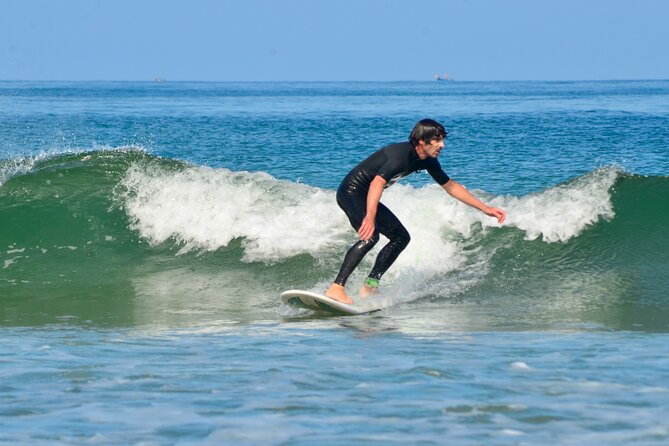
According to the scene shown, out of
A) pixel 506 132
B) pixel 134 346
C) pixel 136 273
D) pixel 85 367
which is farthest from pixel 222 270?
pixel 506 132

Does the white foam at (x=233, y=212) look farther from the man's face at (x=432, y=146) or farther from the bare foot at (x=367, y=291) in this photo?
the man's face at (x=432, y=146)

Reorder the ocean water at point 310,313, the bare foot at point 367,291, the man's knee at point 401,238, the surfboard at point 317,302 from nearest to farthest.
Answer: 1. the ocean water at point 310,313
2. the surfboard at point 317,302
3. the man's knee at point 401,238
4. the bare foot at point 367,291

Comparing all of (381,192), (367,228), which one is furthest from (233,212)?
(381,192)

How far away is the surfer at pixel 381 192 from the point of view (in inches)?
288

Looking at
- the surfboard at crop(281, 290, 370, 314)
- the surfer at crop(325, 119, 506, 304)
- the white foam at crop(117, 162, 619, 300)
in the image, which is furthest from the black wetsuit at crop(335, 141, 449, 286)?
the white foam at crop(117, 162, 619, 300)

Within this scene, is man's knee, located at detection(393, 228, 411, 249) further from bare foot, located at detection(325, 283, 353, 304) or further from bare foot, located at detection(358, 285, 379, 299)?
bare foot, located at detection(325, 283, 353, 304)

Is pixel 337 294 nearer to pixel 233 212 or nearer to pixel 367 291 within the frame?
pixel 367 291

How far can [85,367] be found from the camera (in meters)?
5.65

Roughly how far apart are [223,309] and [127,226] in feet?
12.4

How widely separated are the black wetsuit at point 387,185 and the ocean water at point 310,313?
0.47 metres

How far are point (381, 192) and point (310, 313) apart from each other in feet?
4.08

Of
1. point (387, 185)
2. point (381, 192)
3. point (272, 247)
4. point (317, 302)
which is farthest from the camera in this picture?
point (272, 247)

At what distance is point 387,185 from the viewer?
755 cm

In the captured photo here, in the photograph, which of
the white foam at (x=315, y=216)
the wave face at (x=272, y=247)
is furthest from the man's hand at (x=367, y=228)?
the white foam at (x=315, y=216)
